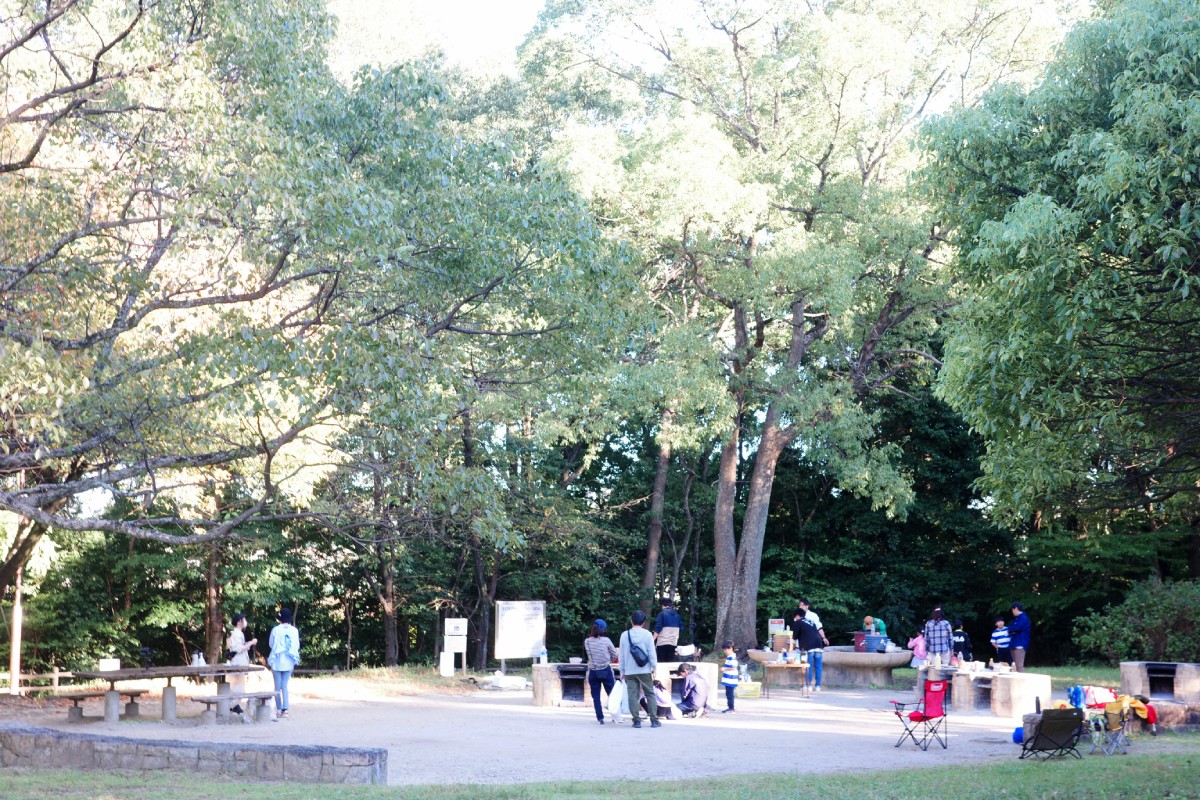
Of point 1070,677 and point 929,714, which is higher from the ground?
point 929,714

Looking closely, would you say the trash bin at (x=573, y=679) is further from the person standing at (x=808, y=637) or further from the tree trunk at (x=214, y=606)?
the tree trunk at (x=214, y=606)

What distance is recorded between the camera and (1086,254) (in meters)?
9.54

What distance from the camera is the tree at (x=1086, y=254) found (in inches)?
351

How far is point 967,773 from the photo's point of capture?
10.1 m

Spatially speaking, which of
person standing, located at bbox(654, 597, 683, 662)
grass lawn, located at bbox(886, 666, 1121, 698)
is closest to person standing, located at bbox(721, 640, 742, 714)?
person standing, located at bbox(654, 597, 683, 662)

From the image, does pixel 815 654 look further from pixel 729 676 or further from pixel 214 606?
pixel 214 606

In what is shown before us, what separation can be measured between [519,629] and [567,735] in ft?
24.2

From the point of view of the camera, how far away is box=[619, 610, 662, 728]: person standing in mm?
14070

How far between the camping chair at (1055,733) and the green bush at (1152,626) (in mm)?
11340

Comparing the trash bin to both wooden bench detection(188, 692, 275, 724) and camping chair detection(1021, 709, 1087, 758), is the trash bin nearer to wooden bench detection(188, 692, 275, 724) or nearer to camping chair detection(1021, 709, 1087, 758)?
wooden bench detection(188, 692, 275, 724)

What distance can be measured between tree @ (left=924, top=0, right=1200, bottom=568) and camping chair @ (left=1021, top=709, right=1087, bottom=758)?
2.28 metres

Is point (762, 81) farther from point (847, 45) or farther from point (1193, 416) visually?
point (1193, 416)

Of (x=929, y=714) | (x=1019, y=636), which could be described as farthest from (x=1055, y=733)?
(x=1019, y=636)

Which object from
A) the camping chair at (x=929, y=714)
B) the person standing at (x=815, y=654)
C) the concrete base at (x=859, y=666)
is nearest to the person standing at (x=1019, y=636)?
the concrete base at (x=859, y=666)
